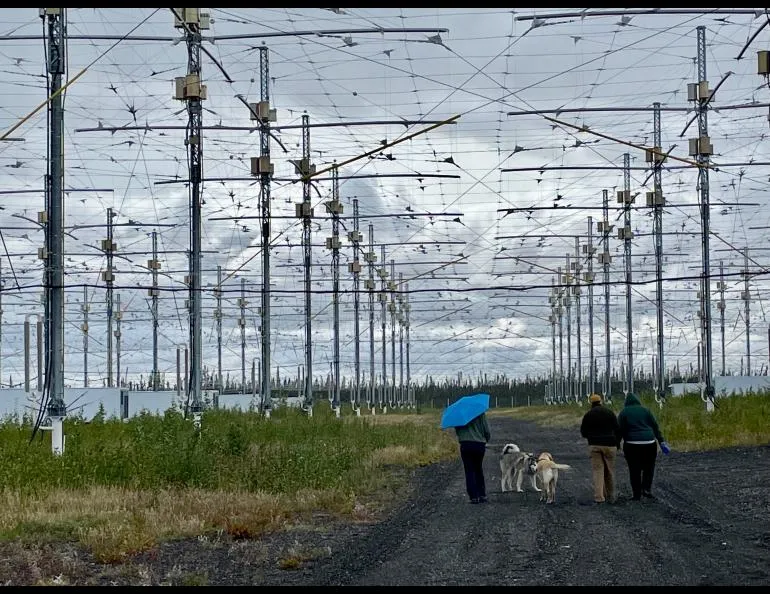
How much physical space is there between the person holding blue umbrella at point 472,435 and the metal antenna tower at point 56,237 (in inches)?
294

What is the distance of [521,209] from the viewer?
41.8 m

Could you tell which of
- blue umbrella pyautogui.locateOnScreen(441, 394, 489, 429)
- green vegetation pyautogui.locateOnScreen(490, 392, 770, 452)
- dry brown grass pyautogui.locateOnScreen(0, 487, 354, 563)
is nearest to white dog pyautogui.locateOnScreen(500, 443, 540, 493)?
blue umbrella pyautogui.locateOnScreen(441, 394, 489, 429)

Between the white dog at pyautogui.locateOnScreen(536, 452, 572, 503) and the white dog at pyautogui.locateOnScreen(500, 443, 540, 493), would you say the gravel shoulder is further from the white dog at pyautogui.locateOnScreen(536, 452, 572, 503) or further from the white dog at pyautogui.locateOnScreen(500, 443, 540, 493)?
the white dog at pyautogui.locateOnScreen(500, 443, 540, 493)

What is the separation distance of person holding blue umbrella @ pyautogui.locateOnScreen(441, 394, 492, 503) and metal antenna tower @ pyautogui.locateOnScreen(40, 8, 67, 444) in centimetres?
747

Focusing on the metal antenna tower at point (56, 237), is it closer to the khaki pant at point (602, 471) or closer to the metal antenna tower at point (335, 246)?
the khaki pant at point (602, 471)

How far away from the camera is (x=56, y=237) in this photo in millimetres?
23953

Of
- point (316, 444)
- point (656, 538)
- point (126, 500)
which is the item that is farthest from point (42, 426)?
point (656, 538)

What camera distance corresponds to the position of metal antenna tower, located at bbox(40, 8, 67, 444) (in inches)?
920

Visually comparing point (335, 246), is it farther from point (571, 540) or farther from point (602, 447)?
point (571, 540)

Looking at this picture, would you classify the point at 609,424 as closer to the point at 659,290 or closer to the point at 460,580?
the point at 460,580

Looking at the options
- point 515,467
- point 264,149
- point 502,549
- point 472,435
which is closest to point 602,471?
point 472,435

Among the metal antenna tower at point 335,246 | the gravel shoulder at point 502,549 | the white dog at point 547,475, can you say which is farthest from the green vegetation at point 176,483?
the metal antenna tower at point 335,246

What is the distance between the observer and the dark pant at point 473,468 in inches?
816

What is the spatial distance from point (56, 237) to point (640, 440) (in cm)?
1161
